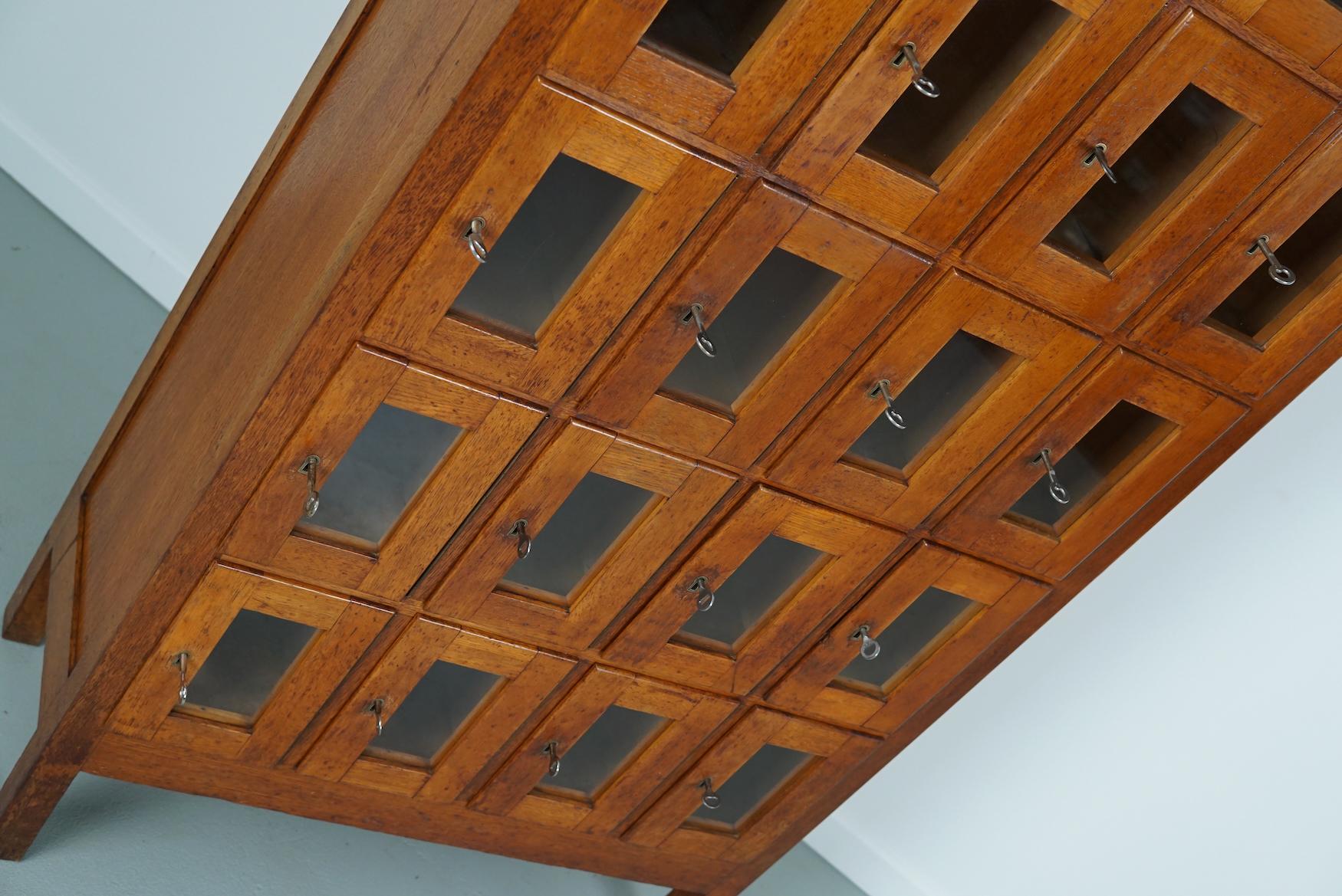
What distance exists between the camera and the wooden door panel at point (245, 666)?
1.52 m

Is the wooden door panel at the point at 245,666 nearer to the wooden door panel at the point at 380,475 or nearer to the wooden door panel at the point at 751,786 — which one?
the wooden door panel at the point at 380,475

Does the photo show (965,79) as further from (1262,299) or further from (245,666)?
(245,666)

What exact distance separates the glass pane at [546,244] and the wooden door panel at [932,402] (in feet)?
1.23

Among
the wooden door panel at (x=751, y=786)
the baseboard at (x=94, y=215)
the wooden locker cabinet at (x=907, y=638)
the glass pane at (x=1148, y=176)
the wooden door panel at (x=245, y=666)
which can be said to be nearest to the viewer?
the glass pane at (x=1148, y=176)

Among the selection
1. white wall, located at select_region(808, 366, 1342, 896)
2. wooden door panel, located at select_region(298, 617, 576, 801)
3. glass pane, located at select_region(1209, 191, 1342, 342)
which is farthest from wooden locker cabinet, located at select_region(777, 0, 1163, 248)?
white wall, located at select_region(808, 366, 1342, 896)

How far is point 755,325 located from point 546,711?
656mm

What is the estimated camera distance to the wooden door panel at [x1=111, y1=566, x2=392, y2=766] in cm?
152

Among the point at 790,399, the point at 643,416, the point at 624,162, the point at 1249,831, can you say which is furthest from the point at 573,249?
the point at 1249,831

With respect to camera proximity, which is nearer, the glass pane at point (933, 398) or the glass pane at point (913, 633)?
the glass pane at point (933, 398)

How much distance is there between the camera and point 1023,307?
148 cm

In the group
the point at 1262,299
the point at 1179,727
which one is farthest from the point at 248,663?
the point at 1179,727

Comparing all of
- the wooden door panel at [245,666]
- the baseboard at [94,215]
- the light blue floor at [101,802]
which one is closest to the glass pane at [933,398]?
the wooden door panel at [245,666]

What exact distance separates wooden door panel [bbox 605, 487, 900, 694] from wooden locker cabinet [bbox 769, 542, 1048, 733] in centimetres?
5

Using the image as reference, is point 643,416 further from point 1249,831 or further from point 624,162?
point 1249,831
